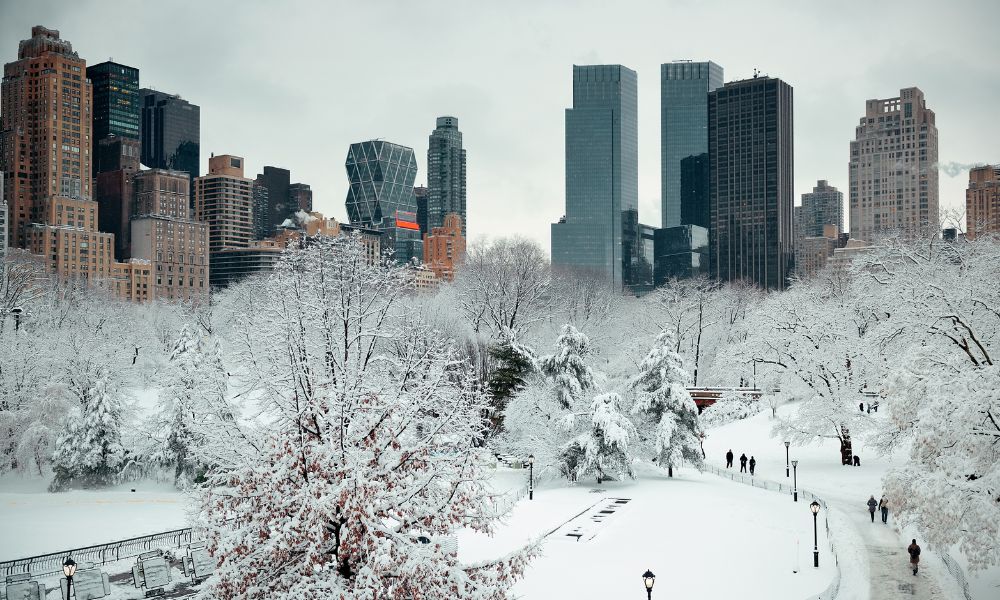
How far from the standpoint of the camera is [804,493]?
38594 millimetres

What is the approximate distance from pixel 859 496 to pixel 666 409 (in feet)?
33.0

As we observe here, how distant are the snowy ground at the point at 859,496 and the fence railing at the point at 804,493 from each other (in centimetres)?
60

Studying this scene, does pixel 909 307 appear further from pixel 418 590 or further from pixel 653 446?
pixel 418 590

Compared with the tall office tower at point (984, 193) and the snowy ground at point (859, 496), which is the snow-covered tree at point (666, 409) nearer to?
the snowy ground at point (859, 496)

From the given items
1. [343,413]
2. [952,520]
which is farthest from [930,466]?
[343,413]

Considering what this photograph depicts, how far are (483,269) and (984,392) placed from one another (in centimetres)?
5549

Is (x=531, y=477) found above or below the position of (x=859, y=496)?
above

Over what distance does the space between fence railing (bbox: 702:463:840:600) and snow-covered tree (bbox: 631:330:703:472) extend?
194 centimetres

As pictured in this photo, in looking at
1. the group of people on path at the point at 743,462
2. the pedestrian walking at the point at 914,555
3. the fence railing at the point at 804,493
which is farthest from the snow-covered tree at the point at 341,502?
the group of people on path at the point at 743,462

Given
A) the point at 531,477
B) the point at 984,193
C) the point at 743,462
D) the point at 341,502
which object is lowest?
the point at 743,462

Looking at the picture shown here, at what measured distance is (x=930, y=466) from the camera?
22.1 meters

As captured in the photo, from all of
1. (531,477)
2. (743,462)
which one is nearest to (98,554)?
(531,477)

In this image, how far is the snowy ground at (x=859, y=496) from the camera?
23656 mm

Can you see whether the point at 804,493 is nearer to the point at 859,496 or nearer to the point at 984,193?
the point at 859,496
